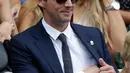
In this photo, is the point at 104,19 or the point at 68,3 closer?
the point at 68,3

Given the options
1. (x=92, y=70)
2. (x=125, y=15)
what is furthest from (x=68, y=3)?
(x=125, y=15)

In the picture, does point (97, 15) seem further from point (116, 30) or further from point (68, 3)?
point (68, 3)

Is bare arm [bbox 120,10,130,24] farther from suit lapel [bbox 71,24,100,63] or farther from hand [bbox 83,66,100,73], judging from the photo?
hand [bbox 83,66,100,73]

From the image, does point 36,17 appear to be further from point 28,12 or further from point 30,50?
point 30,50

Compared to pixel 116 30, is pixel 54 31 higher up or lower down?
higher up

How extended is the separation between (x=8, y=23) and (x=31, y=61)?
0.56 m

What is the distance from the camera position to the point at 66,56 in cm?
254

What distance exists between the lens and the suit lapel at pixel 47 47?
247cm

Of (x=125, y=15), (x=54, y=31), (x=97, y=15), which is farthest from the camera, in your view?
(x=125, y=15)

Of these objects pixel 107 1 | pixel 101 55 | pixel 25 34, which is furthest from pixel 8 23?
pixel 107 1

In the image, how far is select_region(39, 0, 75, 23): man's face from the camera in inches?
98.3

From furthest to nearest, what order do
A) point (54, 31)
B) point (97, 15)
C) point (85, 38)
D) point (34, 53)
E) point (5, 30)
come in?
point (97, 15) < point (5, 30) < point (85, 38) < point (54, 31) < point (34, 53)

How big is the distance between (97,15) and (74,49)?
78cm

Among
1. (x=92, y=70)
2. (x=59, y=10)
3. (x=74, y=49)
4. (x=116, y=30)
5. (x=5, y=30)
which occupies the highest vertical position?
(x=59, y=10)
